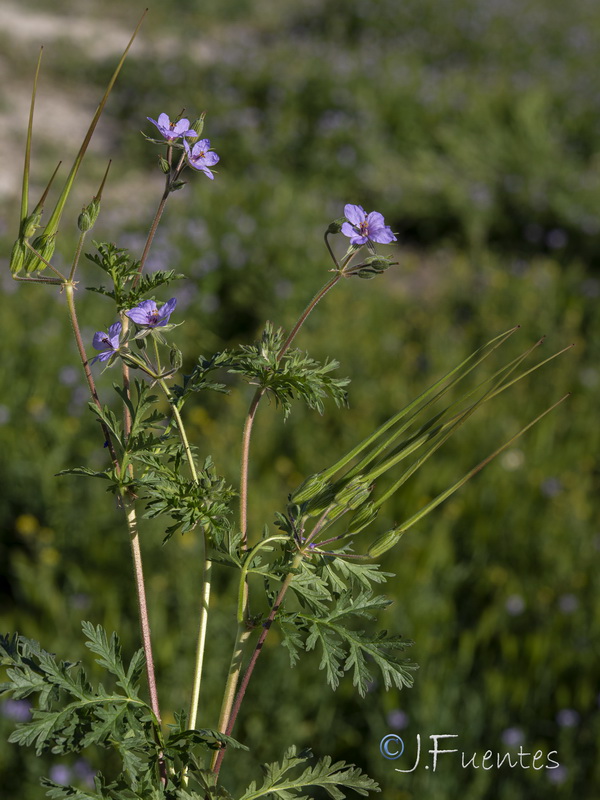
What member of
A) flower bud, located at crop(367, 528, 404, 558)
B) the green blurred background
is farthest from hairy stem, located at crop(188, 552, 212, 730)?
the green blurred background

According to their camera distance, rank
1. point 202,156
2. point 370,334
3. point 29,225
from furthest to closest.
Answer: point 370,334
point 202,156
point 29,225

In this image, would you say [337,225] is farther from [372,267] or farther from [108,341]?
[108,341]

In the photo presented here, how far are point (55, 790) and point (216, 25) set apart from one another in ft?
36.8

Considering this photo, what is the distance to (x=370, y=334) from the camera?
421 cm

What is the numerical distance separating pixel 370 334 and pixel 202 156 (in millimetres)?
3490

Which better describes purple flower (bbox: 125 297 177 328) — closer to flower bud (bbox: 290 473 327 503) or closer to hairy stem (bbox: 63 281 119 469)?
hairy stem (bbox: 63 281 119 469)

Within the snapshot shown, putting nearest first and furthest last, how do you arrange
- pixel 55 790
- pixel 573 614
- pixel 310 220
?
pixel 55 790 → pixel 573 614 → pixel 310 220

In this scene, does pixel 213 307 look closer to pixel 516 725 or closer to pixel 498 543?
pixel 498 543

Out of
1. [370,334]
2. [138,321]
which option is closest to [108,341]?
[138,321]

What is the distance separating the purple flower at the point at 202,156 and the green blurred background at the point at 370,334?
173cm

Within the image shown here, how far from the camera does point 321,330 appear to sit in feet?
13.4

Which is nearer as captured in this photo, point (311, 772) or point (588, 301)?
point (311, 772)

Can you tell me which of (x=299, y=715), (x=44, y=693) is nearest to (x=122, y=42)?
(x=299, y=715)

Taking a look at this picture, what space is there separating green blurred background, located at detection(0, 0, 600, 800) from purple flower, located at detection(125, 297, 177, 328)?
1.68 metres
